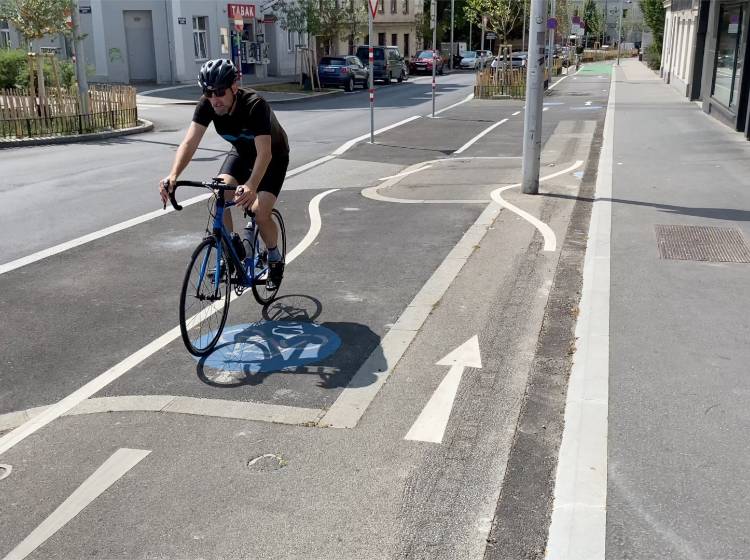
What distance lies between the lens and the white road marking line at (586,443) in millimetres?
3498

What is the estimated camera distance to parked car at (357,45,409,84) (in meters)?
45.4

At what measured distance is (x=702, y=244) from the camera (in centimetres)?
847

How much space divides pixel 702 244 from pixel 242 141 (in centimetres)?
508

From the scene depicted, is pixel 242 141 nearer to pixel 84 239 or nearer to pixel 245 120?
pixel 245 120

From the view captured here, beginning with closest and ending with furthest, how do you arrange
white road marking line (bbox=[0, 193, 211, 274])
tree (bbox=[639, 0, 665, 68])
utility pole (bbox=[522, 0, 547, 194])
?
white road marking line (bbox=[0, 193, 211, 274]), utility pole (bbox=[522, 0, 547, 194]), tree (bbox=[639, 0, 665, 68])

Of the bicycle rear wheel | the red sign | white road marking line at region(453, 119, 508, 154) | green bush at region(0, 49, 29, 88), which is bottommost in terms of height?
white road marking line at region(453, 119, 508, 154)

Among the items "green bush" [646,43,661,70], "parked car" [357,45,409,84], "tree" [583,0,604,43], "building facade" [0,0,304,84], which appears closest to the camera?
"building facade" [0,0,304,84]

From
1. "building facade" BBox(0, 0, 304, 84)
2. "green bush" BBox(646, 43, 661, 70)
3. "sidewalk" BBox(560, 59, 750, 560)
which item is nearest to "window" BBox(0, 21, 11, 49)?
"building facade" BBox(0, 0, 304, 84)

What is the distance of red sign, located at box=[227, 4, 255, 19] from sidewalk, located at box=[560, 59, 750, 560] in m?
34.9

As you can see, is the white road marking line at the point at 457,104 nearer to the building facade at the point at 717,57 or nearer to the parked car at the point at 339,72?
the parked car at the point at 339,72

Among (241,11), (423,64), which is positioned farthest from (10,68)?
(423,64)

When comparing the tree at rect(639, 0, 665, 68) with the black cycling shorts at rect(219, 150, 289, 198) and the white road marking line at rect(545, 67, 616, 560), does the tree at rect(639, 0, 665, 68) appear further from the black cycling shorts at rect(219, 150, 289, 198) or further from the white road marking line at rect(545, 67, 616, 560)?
the black cycling shorts at rect(219, 150, 289, 198)

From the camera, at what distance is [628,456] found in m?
4.17

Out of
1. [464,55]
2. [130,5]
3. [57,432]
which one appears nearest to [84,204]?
[57,432]
